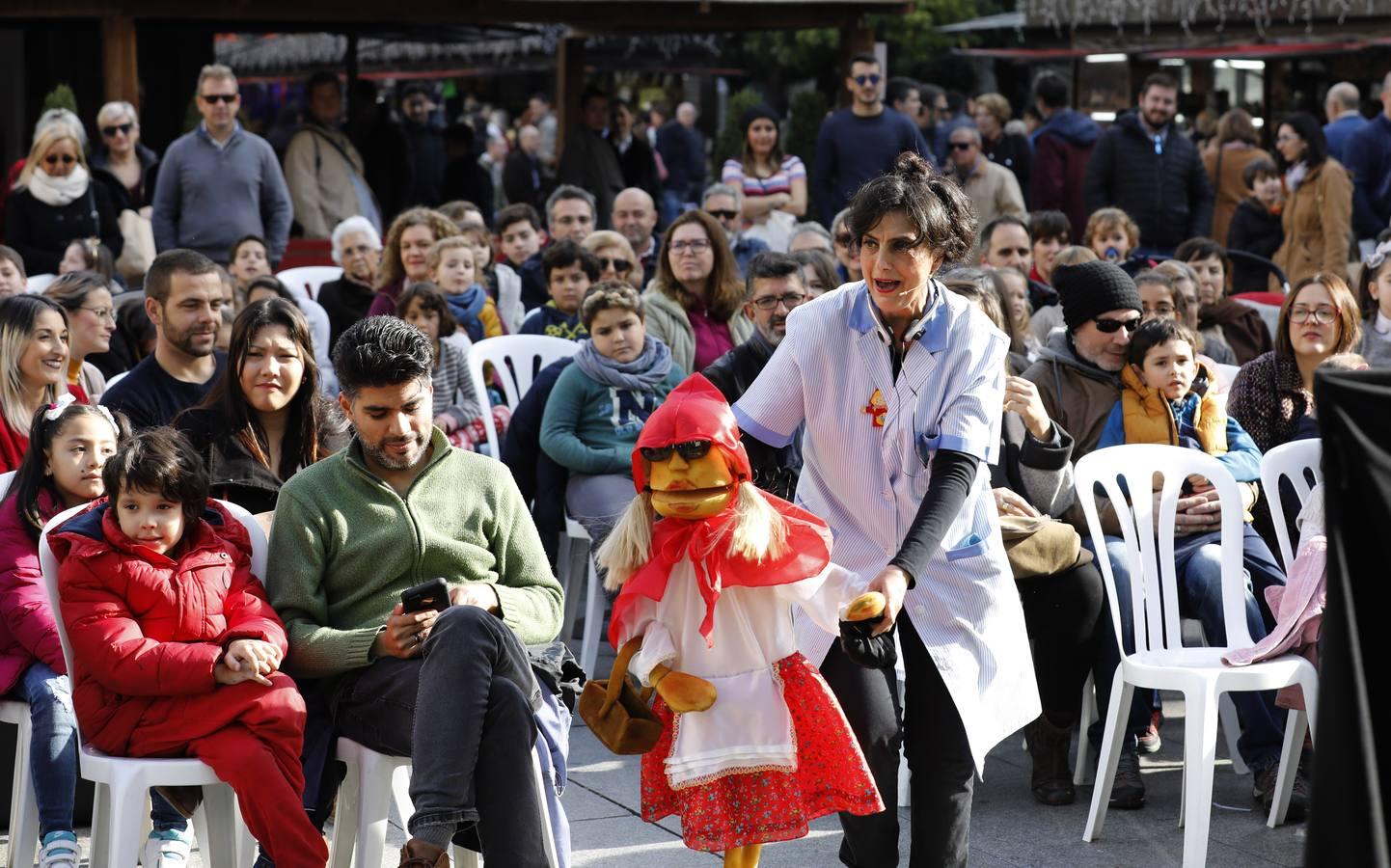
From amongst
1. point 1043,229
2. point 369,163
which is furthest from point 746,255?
point 369,163

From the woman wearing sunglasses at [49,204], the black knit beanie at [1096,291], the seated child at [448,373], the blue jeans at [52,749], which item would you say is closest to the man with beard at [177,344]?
the blue jeans at [52,749]

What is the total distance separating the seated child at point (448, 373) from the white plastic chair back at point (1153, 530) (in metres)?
2.82

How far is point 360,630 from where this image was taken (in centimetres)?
→ 393

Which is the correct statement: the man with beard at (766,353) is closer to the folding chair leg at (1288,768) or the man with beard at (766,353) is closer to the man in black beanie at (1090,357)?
the man in black beanie at (1090,357)

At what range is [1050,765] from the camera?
204 inches

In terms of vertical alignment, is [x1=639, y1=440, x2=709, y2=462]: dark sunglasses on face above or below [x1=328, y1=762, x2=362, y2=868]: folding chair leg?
above

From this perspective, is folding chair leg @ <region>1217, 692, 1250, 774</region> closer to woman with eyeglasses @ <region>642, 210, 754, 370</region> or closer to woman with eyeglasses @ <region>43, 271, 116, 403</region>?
woman with eyeglasses @ <region>642, 210, 754, 370</region>

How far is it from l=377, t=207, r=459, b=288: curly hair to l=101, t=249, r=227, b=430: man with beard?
319cm

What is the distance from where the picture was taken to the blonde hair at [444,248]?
8.22 m

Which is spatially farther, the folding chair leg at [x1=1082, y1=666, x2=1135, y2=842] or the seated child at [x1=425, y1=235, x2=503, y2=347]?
the seated child at [x1=425, y1=235, x2=503, y2=347]

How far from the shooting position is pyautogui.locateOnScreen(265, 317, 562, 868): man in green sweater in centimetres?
367

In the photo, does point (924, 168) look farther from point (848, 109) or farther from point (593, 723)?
point (848, 109)

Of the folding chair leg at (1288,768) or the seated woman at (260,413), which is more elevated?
the seated woman at (260,413)

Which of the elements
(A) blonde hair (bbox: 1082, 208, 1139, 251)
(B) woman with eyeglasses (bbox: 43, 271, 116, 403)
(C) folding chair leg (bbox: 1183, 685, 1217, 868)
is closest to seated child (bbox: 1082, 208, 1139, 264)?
(A) blonde hair (bbox: 1082, 208, 1139, 251)
